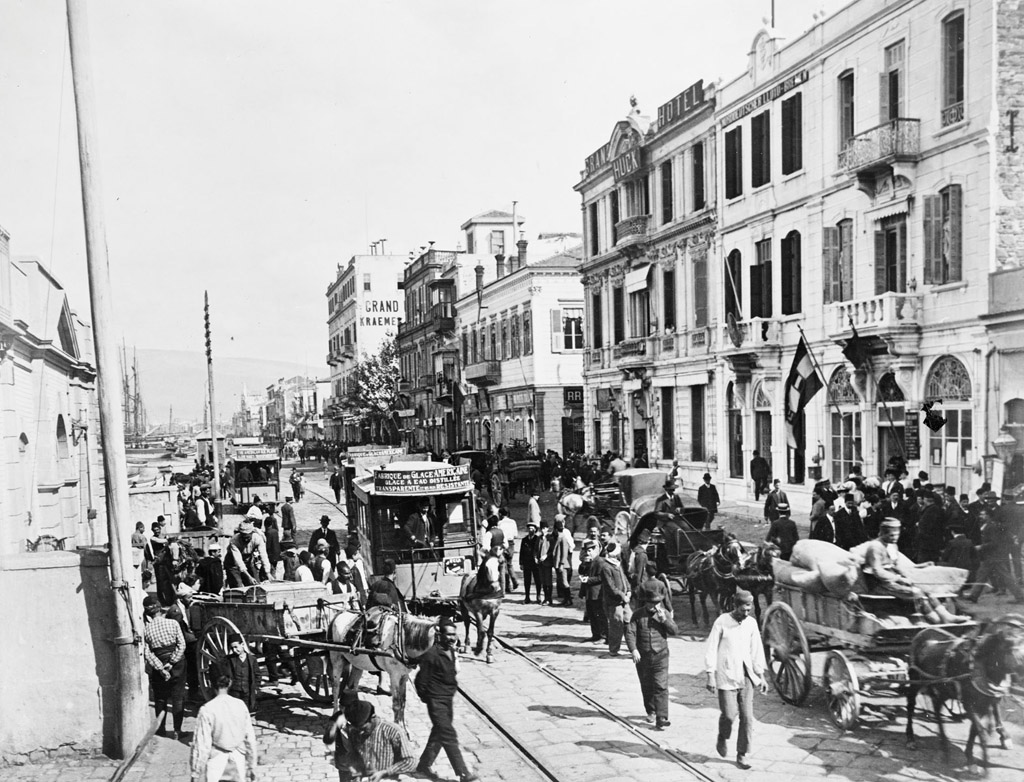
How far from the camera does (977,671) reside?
7.82m

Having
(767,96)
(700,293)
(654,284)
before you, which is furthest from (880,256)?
(654,284)

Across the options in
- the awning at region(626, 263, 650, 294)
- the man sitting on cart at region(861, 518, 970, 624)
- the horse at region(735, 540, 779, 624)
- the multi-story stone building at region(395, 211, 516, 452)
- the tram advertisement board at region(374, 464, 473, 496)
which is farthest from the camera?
the multi-story stone building at region(395, 211, 516, 452)

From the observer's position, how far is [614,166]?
36.5m

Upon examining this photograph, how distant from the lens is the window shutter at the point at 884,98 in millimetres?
21672

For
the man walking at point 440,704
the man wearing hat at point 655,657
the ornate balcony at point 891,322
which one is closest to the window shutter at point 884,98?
the ornate balcony at point 891,322

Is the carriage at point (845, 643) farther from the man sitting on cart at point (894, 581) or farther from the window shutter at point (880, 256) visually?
the window shutter at point (880, 256)

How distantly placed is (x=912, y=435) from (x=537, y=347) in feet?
86.4

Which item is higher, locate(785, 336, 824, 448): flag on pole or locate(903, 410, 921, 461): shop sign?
locate(785, 336, 824, 448): flag on pole

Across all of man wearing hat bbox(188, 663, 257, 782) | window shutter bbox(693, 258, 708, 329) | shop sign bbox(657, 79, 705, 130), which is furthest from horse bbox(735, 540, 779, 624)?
shop sign bbox(657, 79, 705, 130)

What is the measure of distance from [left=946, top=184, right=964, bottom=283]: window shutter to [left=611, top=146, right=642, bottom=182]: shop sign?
52.8 feet

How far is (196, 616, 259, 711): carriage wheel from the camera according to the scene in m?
10.6

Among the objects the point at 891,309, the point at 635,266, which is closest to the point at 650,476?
the point at 891,309

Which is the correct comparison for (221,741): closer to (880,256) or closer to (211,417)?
(880,256)

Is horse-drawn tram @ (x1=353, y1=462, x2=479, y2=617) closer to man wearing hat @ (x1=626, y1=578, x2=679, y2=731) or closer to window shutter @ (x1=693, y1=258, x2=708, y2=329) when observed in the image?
man wearing hat @ (x1=626, y1=578, x2=679, y2=731)
